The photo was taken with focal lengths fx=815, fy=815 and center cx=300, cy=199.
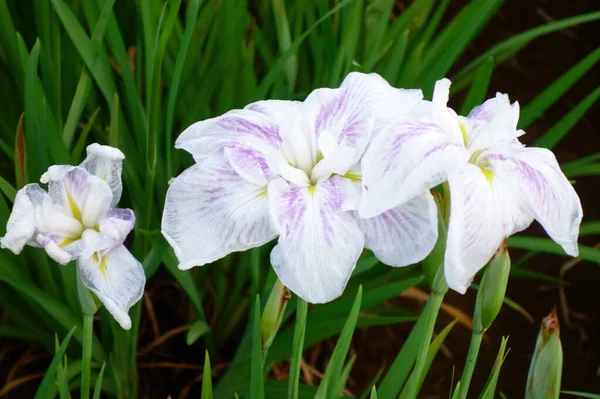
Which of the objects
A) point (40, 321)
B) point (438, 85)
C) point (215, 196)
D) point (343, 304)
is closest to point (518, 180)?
point (438, 85)

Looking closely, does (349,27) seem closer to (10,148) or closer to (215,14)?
(215,14)

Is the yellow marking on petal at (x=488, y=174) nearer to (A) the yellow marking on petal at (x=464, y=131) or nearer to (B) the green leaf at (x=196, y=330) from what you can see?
(A) the yellow marking on petal at (x=464, y=131)

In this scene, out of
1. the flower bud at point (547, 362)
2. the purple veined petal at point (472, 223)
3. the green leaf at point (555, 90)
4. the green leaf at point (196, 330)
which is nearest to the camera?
the purple veined petal at point (472, 223)

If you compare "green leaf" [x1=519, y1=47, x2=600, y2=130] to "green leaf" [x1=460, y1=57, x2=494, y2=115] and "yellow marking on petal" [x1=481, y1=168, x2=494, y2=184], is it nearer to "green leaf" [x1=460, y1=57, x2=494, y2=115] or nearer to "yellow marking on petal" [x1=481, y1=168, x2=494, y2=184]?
"green leaf" [x1=460, y1=57, x2=494, y2=115]

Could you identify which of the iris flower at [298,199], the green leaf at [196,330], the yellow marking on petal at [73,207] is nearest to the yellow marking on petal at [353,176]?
the iris flower at [298,199]

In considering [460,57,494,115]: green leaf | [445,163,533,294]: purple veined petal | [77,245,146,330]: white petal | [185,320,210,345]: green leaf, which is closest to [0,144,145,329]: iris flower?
[77,245,146,330]: white petal

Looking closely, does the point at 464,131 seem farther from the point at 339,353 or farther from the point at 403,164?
the point at 339,353

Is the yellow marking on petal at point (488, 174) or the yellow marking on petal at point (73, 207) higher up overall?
the yellow marking on petal at point (488, 174)
